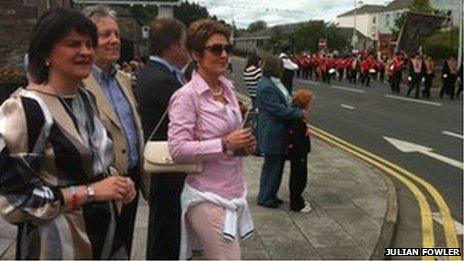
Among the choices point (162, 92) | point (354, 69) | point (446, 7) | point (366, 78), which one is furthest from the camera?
point (446, 7)

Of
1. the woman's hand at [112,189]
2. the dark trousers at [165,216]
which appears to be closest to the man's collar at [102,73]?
the dark trousers at [165,216]

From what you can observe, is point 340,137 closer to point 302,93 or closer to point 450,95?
point 302,93

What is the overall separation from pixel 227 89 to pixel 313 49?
4592 inches

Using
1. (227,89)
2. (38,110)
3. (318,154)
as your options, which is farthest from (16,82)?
(38,110)

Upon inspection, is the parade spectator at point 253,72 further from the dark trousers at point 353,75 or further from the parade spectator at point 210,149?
the dark trousers at point 353,75

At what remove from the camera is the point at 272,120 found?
7.91 m

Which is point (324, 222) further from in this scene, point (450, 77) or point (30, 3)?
point (450, 77)

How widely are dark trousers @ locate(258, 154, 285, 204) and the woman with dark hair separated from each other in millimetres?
5209

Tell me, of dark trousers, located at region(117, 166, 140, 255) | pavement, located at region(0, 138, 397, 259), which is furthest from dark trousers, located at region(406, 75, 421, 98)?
dark trousers, located at region(117, 166, 140, 255)

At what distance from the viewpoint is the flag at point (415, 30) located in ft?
145

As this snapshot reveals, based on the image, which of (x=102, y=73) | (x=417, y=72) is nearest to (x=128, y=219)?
(x=102, y=73)

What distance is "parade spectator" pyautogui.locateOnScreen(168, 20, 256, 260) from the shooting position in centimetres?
370

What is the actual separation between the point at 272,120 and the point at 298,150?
0.43 metres

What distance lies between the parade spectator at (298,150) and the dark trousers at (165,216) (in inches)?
133
